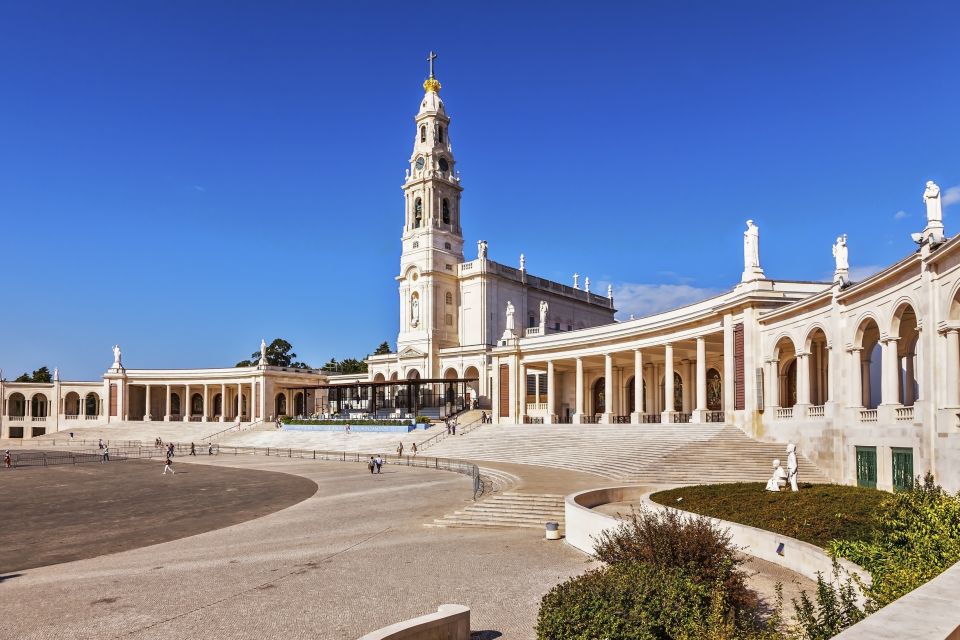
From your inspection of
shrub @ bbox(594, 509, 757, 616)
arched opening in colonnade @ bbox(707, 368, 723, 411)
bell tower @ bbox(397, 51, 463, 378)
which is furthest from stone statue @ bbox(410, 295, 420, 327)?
shrub @ bbox(594, 509, 757, 616)

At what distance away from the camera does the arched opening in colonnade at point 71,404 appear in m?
102

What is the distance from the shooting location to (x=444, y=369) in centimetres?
7962

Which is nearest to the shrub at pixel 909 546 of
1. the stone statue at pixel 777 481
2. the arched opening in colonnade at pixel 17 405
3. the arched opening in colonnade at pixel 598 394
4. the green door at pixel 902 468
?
the stone statue at pixel 777 481

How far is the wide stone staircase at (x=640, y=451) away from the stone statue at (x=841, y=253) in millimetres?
8683

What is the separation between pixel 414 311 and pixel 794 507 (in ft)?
216

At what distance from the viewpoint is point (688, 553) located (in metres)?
12.8

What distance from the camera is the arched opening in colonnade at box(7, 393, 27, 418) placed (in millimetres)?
101812

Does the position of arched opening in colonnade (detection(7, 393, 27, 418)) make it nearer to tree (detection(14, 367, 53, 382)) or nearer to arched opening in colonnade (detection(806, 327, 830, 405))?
tree (detection(14, 367, 53, 382))

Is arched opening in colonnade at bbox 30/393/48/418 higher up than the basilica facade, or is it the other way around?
the basilica facade

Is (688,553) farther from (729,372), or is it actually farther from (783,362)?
(729,372)

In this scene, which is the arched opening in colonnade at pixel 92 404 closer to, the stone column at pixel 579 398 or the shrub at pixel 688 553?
the stone column at pixel 579 398

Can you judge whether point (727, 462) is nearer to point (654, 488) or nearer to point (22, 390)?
point (654, 488)

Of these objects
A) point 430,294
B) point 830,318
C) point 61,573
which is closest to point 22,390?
point 430,294

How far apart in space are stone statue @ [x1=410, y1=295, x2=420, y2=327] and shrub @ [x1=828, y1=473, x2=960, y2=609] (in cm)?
6957
